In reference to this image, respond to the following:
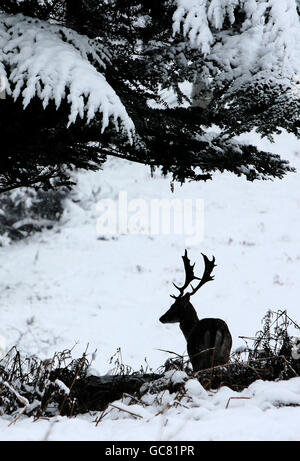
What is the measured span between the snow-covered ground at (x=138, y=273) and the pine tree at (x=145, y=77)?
3.01 m

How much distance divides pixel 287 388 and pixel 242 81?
219cm

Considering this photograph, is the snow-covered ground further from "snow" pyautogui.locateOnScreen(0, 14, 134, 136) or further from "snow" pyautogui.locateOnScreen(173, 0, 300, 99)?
"snow" pyautogui.locateOnScreen(0, 14, 134, 136)

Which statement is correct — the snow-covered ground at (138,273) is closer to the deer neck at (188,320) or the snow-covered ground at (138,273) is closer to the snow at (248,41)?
the deer neck at (188,320)

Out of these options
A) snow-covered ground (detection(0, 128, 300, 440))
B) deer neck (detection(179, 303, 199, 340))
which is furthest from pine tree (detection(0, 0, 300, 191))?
snow-covered ground (detection(0, 128, 300, 440))

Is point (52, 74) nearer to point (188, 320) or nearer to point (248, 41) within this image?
point (248, 41)

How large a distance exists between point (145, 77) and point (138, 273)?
7187 mm

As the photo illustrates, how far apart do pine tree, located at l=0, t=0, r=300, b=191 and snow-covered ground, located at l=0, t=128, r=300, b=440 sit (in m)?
3.01

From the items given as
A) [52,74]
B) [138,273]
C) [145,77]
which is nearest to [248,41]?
[145,77]

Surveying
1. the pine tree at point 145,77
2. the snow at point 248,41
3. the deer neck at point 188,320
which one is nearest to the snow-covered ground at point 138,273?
the deer neck at point 188,320

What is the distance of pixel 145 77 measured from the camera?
12.5ft

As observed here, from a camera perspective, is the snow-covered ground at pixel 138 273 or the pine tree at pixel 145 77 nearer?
the pine tree at pixel 145 77

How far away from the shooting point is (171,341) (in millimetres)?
8164

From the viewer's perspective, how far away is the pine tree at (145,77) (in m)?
2.71
